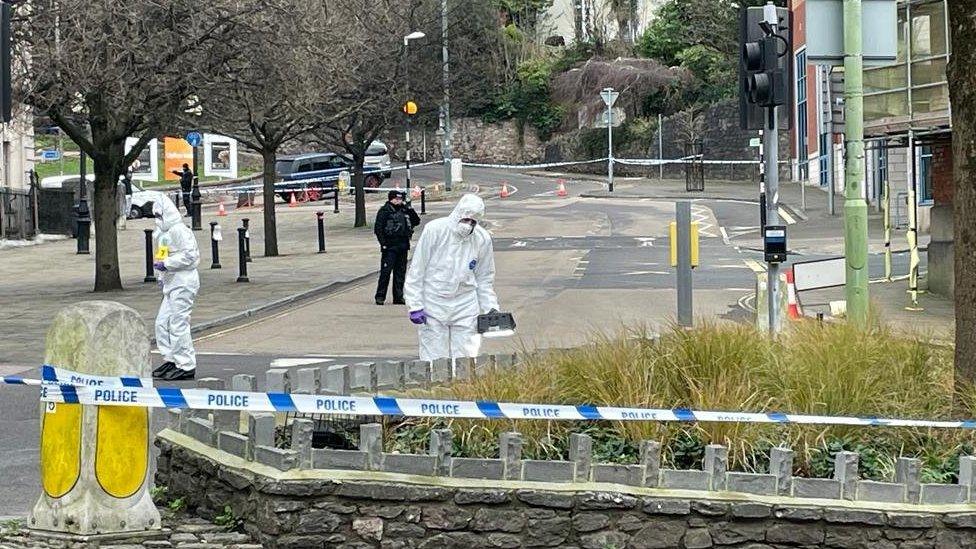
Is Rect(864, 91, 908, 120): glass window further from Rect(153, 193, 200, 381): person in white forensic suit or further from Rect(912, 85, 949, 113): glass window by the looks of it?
Rect(153, 193, 200, 381): person in white forensic suit

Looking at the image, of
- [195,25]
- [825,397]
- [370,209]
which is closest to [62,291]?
[195,25]

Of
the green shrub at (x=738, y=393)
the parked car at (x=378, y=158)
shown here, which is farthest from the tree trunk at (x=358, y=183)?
the green shrub at (x=738, y=393)

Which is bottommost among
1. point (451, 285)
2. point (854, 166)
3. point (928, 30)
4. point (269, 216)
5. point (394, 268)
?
point (394, 268)

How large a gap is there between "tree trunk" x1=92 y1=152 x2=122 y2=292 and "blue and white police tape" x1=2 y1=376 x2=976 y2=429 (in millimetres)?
16303

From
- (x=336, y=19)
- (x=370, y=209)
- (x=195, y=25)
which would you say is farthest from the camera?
(x=370, y=209)

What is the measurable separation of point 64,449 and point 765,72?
8.98 metres

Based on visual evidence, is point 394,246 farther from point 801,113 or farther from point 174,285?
point 801,113

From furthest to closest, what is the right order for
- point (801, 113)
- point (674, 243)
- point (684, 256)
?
point (801, 113)
point (674, 243)
point (684, 256)

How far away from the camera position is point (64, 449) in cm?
719

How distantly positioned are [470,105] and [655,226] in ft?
104

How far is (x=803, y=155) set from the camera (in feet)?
172

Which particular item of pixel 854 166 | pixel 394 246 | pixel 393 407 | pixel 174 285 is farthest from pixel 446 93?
pixel 393 407

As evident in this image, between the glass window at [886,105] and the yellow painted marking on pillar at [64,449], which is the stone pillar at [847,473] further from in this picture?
the glass window at [886,105]

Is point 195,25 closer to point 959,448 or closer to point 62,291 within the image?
point 62,291
